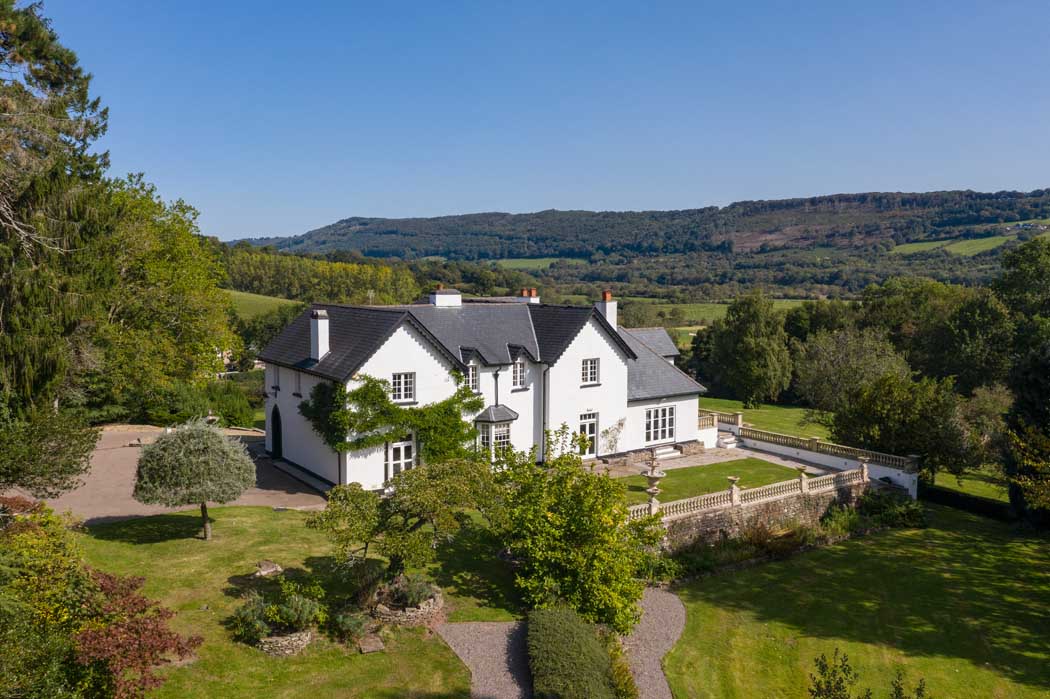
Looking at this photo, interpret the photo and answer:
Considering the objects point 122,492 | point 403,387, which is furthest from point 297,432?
point 122,492

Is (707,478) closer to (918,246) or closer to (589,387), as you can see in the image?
(589,387)

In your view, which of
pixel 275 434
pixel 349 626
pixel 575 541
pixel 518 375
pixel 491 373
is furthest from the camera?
pixel 275 434

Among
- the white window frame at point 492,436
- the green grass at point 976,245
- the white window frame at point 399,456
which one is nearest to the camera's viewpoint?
the white window frame at point 399,456

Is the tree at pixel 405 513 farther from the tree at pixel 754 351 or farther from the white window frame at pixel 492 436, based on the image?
the tree at pixel 754 351

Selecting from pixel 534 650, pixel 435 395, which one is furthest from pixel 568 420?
pixel 534 650

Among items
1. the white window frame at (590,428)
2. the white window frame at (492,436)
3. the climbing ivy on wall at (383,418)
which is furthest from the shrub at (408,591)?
the white window frame at (590,428)

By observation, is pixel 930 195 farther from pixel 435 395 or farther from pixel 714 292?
pixel 435 395
